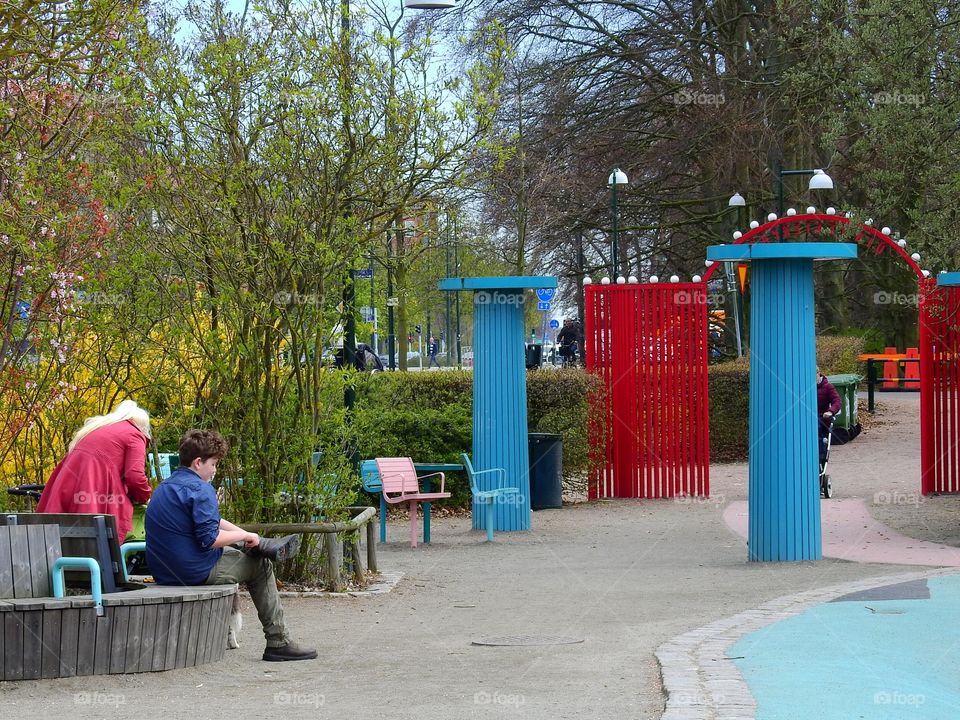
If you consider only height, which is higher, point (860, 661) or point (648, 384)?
point (648, 384)

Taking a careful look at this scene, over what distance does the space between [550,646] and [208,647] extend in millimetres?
1993

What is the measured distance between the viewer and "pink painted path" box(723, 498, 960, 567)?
12.6m

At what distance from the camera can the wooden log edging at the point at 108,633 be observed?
7.08m

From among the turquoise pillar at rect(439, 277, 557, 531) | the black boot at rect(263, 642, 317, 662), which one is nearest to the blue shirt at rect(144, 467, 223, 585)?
the black boot at rect(263, 642, 317, 662)

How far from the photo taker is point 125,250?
10766 millimetres

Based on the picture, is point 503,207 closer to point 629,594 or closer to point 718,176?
point 718,176

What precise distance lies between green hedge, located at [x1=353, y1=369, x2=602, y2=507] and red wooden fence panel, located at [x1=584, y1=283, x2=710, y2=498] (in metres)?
0.44

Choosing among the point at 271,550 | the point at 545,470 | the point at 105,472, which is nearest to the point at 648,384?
the point at 545,470

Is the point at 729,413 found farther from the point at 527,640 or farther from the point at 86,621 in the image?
the point at 86,621

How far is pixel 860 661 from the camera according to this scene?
25.2 ft

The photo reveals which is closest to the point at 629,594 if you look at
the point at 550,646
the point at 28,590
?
the point at 550,646

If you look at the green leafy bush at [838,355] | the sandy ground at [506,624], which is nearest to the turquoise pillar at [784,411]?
the sandy ground at [506,624]

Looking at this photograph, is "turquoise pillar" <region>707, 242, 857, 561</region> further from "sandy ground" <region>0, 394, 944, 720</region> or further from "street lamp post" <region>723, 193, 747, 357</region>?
"street lamp post" <region>723, 193, 747, 357</region>

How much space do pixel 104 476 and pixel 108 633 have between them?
1652 mm
